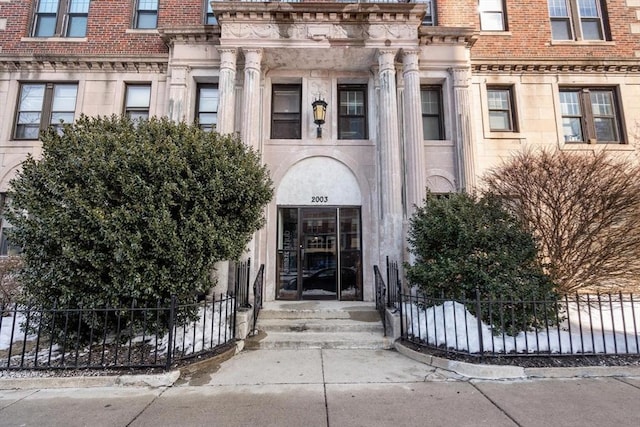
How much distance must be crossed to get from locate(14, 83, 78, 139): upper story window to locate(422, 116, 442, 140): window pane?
10.4 m

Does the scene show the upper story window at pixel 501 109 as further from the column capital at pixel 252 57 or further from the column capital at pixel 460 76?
the column capital at pixel 252 57

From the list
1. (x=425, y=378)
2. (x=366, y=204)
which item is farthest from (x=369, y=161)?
(x=425, y=378)

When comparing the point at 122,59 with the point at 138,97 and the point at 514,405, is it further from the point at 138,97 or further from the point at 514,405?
the point at 514,405

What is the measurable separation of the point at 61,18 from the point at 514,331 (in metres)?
14.5

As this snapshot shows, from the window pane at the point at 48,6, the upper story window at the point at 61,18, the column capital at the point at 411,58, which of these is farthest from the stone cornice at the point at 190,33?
the column capital at the point at 411,58

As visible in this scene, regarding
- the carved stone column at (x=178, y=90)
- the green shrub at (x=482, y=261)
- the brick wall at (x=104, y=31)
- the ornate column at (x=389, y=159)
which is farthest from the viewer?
the brick wall at (x=104, y=31)

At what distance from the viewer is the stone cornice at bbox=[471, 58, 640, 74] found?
10.2 m

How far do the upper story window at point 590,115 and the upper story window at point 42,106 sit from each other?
14.7m

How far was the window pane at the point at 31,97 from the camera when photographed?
10266mm

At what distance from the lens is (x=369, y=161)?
9.70 meters

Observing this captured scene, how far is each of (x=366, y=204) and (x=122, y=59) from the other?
828 cm

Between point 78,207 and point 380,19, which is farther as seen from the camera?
point 380,19

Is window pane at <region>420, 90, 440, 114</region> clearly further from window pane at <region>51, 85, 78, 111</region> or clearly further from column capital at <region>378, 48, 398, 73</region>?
window pane at <region>51, 85, 78, 111</region>

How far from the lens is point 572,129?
33.8 feet
